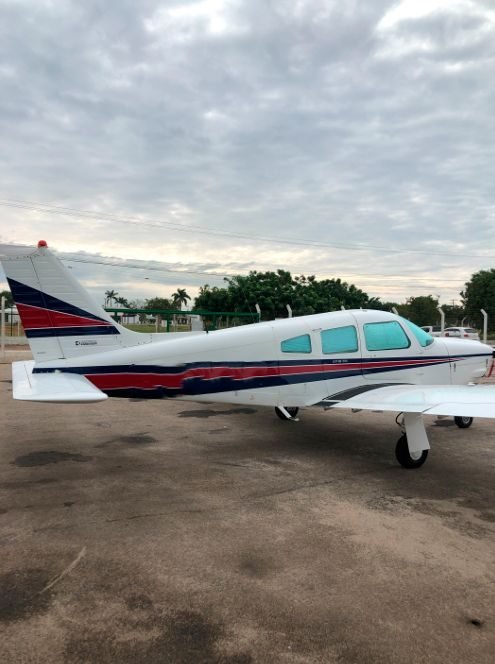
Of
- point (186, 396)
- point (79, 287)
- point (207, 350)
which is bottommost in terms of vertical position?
point (186, 396)

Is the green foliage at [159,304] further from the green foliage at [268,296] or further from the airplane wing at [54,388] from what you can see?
the airplane wing at [54,388]

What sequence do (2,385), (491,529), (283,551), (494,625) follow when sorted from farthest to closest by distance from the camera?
1. (2,385)
2. (491,529)
3. (283,551)
4. (494,625)

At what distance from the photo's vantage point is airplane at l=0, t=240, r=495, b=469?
651 cm

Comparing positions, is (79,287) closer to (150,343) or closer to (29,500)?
(150,343)

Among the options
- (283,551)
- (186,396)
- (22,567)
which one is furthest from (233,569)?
(186,396)

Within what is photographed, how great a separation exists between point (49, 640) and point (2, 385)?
12.8m

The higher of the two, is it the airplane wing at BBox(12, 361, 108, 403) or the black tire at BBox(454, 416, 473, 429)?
the airplane wing at BBox(12, 361, 108, 403)

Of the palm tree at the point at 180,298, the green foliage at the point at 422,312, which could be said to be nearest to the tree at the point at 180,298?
the palm tree at the point at 180,298

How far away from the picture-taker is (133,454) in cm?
698

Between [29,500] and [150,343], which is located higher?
[150,343]

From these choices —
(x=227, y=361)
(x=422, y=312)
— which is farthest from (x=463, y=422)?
(x=422, y=312)

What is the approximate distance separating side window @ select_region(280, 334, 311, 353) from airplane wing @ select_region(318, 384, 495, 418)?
2.91ft

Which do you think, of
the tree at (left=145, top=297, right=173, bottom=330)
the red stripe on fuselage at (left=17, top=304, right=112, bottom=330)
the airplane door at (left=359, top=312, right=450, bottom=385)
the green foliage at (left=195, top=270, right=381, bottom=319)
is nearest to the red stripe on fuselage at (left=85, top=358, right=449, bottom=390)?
the airplane door at (left=359, top=312, right=450, bottom=385)

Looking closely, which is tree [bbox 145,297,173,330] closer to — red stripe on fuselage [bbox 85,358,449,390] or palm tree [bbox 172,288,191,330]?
palm tree [bbox 172,288,191,330]
